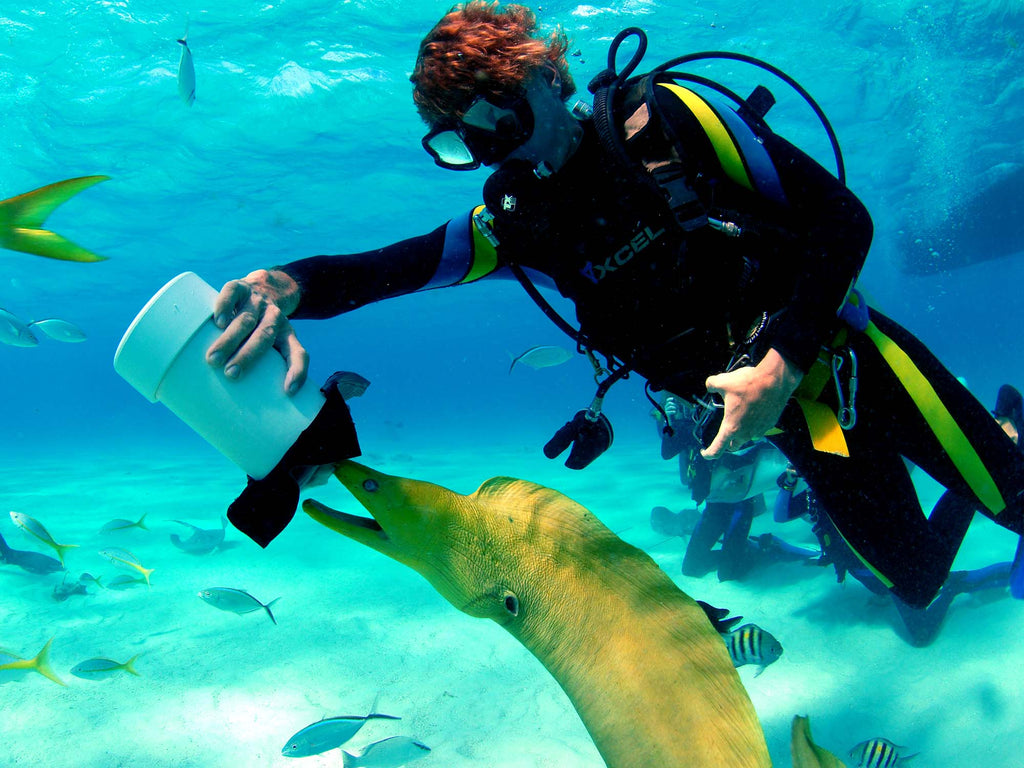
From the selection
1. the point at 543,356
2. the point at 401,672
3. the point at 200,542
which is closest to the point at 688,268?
the point at 401,672

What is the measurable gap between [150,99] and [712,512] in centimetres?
1835

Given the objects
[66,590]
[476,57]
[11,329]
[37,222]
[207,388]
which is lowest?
[66,590]

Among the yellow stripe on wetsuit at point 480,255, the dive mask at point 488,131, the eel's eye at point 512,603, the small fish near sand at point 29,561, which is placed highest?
the dive mask at point 488,131

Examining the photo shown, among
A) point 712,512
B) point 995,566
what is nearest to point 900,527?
point 995,566

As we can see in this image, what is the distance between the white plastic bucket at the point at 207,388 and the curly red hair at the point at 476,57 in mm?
1368

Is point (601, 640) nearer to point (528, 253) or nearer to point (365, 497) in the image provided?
point (365, 497)

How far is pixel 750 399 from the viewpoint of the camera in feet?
5.20

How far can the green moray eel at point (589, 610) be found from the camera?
4.10ft

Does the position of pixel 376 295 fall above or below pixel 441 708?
above

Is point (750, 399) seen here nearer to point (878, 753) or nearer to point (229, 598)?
point (878, 753)

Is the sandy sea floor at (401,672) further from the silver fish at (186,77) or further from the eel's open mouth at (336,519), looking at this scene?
the silver fish at (186,77)

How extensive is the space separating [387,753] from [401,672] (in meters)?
1.59

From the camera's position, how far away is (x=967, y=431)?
2.52 meters

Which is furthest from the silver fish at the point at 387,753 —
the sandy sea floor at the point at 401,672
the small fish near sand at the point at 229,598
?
the small fish near sand at the point at 229,598
